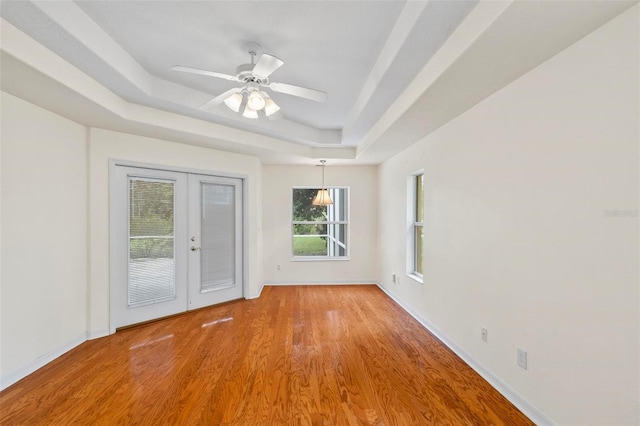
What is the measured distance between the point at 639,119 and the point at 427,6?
121cm

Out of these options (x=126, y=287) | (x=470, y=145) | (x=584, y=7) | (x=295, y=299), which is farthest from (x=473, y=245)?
(x=126, y=287)

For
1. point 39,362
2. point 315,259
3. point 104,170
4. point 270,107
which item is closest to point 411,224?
point 315,259

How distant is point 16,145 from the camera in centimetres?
239

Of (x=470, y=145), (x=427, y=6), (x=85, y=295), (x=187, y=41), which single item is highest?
(x=187, y=41)

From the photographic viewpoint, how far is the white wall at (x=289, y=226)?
5504 millimetres

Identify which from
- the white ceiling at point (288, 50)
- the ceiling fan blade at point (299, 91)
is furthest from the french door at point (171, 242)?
the ceiling fan blade at point (299, 91)

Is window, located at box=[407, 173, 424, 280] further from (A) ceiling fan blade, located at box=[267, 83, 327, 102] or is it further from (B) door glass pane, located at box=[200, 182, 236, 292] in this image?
(B) door glass pane, located at box=[200, 182, 236, 292]

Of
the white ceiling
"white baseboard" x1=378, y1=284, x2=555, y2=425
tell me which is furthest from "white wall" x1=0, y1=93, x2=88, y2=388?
"white baseboard" x1=378, y1=284, x2=555, y2=425

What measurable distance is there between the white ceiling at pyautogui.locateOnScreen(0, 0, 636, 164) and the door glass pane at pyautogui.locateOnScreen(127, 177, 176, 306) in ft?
2.74

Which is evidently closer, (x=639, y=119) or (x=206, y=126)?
(x=639, y=119)

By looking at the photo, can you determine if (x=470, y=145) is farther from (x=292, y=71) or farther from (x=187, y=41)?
(x=187, y=41)

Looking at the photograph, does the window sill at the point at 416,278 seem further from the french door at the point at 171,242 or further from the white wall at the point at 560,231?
the french door at the point at 171,242

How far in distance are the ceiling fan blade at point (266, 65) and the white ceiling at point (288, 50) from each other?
0.34m

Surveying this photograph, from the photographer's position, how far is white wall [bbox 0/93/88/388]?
233cm
